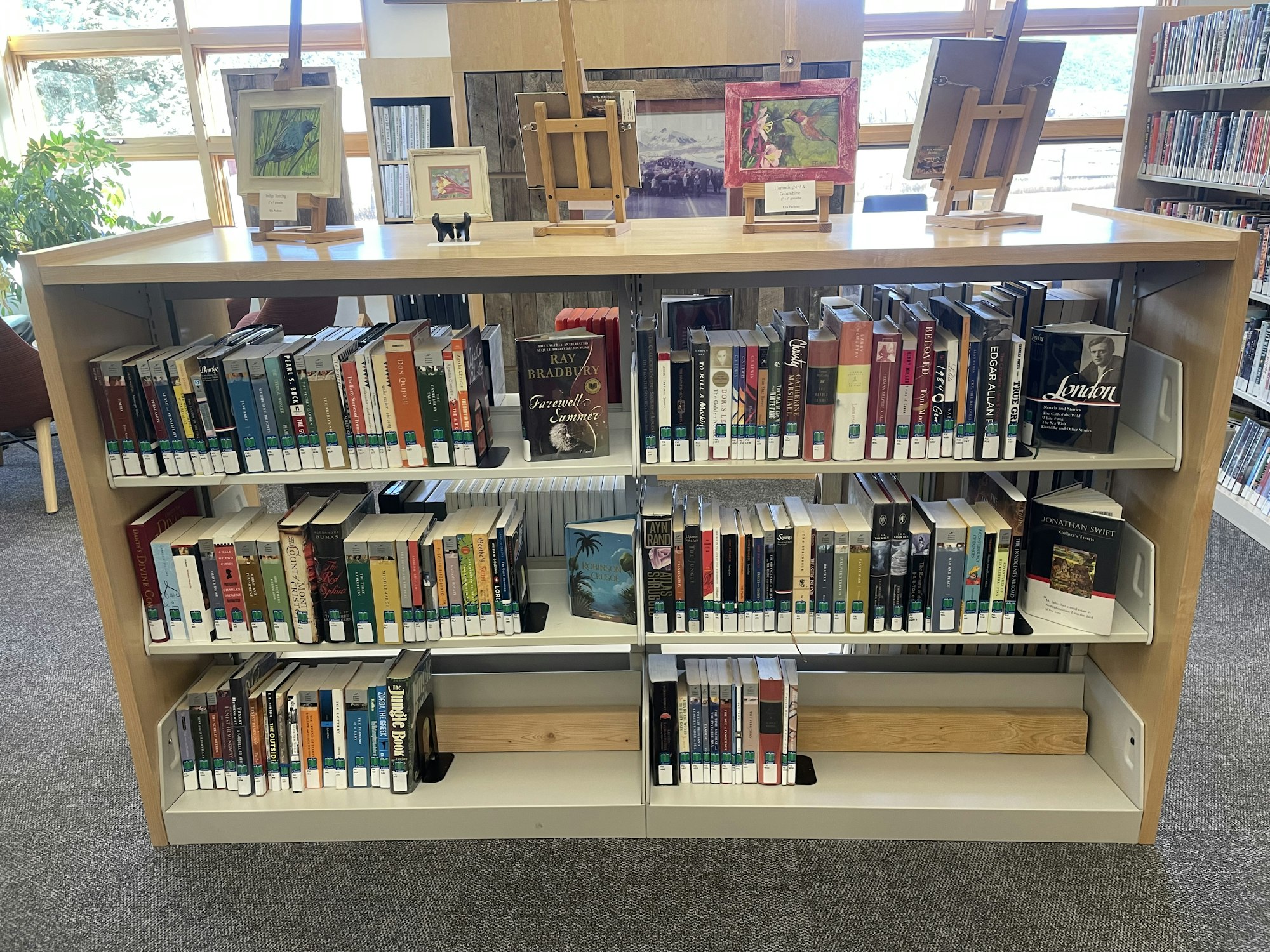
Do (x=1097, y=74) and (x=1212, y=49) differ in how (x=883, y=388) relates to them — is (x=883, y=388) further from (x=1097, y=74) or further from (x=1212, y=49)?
(x=1097, y=74)

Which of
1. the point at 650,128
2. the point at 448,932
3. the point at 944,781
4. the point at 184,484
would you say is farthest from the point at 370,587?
the point at 650,128

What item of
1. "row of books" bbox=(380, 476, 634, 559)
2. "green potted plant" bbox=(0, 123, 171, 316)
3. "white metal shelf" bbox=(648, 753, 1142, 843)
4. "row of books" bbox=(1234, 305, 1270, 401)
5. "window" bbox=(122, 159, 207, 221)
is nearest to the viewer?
"white metal shelf" bbox=(648, 753, 1142, 843)

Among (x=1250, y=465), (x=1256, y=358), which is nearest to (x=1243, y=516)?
(x=1250, y=465)

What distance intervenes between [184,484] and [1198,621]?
3094 mm

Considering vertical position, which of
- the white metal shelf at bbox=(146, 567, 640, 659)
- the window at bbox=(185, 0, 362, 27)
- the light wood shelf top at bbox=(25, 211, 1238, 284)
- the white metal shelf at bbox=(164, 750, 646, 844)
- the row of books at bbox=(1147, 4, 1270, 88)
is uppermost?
the window at bbox=(185, 0, 362, 27)

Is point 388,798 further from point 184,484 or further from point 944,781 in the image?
point 944,781

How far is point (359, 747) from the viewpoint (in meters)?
2.07

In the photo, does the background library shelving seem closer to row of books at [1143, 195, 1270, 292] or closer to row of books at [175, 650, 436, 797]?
row of books at [1143, 195, 1270, 292]

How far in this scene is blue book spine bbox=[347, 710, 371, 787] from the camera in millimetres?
2047

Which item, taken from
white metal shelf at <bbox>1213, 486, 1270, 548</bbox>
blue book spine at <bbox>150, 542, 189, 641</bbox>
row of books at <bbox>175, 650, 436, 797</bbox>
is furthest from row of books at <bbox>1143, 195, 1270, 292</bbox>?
blue book spine at <bbox>150, 542, 189, 641</bbox>

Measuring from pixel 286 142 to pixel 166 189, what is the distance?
15.3ft

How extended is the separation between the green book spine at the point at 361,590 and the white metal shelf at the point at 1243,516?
123 inches

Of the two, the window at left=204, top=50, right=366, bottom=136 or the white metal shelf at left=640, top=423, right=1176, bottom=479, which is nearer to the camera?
the white metal shelf at left=640, top=423, right=1176, bottom=479

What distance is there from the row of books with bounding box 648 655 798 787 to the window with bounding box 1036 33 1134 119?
190 inches
